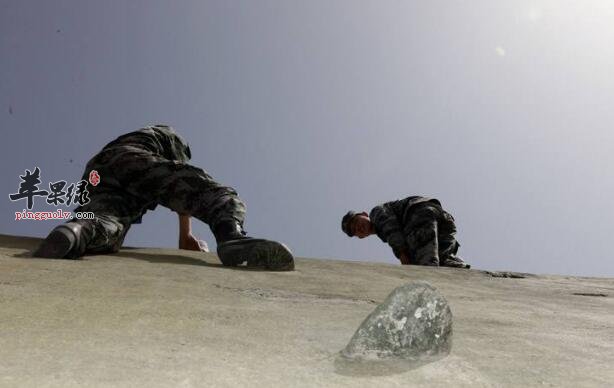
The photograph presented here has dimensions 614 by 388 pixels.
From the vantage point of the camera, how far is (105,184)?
258cm

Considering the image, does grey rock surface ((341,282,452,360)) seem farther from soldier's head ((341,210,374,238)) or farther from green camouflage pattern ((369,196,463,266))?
soldier's head ((341,210,374,238))

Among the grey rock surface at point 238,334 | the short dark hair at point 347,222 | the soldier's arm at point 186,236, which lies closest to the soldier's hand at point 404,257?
the short dark hair at point 347,222

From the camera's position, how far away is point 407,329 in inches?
33.3

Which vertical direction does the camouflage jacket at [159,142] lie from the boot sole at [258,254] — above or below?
above

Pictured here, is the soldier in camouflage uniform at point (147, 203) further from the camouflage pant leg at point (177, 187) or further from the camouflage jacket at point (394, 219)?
the camouflage jacket at point (394, 219)

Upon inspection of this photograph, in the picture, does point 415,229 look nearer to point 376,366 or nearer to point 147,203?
point 147,203

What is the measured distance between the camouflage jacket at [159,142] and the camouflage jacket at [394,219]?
1.72m

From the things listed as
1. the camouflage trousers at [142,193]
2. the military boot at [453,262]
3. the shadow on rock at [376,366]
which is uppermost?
the camouflage trousers at [142,193]

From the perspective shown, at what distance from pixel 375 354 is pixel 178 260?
1486mm

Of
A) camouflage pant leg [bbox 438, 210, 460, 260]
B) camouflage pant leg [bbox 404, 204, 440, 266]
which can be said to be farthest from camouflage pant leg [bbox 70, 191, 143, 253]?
camouflage pant leg [bbox 438, 210, 460, 260]

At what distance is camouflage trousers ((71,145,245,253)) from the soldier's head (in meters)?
2.18

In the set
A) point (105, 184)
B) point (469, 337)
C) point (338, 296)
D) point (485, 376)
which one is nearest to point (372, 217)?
point (105, 184)

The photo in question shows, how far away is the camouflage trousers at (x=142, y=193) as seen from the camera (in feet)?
7.38

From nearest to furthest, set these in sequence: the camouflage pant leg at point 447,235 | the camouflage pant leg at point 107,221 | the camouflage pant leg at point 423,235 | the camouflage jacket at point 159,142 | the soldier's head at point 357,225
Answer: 1. the camouflage pant leg at point 107,221
2. the camouflage jacket at point 159,142
3. the camouflage pant leg at point 423,235
4. the camouflage pant leg at point 447,235
5. the soldier's head at point 357,225
